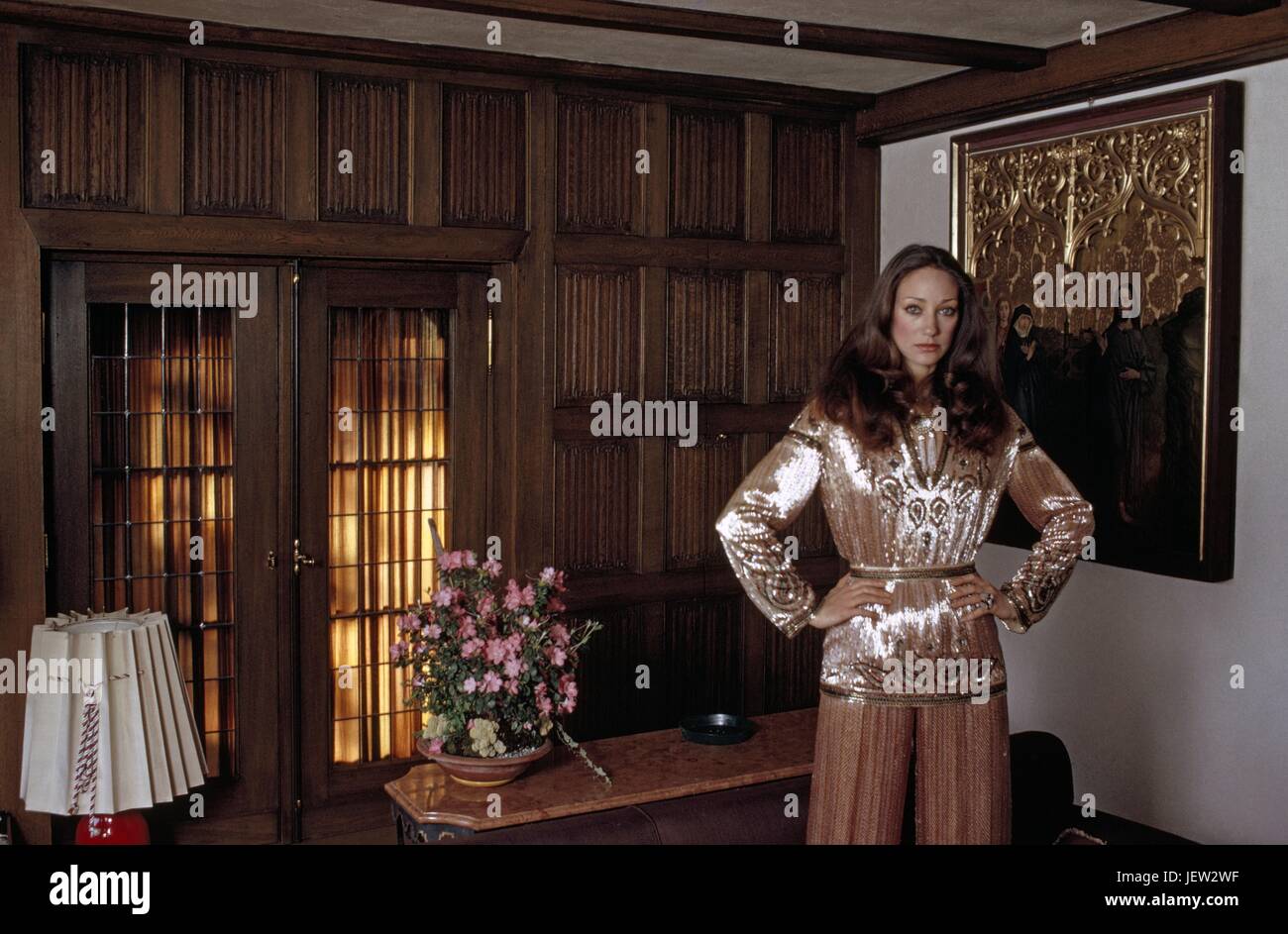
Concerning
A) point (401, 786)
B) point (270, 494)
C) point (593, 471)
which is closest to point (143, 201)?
point (270, 494)

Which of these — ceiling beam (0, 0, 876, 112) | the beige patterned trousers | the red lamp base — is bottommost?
the red lamp base

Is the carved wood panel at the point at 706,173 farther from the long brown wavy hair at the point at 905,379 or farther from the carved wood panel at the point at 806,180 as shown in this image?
the long brown wavy hair at the point at 905,379

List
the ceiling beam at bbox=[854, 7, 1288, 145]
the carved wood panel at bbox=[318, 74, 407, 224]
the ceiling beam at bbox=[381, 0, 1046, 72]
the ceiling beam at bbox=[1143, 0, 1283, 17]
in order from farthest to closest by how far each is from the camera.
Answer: the carved wood panel at bbox=[318, 74, 407, 224]
the ceiling beam at bbox=[854, 7, 1288, 145]
the ceiling beam at bbox=[381, 0, 1046, 72]
the ceiling beam at bbox=[1143, 0, 1283, 17]

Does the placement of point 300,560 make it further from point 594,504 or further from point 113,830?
point 113,830

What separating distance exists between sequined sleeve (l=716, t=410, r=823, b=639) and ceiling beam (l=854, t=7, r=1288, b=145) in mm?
2036

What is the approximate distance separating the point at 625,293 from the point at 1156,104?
→ 1.89 meters

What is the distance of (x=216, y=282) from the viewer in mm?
4348

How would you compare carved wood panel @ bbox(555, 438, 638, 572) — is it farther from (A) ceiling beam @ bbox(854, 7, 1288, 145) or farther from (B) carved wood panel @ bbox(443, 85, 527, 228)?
(A) ceiling beam @ bbox(854, 7, 1288, 145)

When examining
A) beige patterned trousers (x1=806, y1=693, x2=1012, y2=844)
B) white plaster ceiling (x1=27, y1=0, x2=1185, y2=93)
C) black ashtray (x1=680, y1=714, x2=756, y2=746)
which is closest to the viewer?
beige patterned trousers (x1=806, y1=693, x2=1012, y2=844)

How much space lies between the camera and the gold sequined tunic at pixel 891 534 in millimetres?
2592

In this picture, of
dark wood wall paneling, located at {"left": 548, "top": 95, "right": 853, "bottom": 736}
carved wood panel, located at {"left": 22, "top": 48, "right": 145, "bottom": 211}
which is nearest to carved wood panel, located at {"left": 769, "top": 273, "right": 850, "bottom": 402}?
dark wood wall paneling, located at {"left": 548, "top": 95, "right": 853, "bottom": 736}

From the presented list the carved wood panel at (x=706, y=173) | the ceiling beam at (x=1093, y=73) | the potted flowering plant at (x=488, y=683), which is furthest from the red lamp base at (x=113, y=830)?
the ceiling beam at (x=1093, y=73)

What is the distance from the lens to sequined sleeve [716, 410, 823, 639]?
2670 mm

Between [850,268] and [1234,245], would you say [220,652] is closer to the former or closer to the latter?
[850,268]
